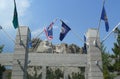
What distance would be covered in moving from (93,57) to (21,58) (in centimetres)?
502

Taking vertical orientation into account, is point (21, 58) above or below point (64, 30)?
below

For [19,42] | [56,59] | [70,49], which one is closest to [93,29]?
Answer: [19,42]

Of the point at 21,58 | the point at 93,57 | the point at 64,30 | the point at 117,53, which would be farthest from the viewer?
the point at 117,53

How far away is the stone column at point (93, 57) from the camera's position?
1938 cm

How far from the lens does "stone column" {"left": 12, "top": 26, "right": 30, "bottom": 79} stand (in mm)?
19078

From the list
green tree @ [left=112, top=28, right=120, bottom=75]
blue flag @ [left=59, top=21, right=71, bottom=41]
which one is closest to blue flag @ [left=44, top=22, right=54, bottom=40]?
blue flag @ [left=59, top=21, right=71, bottom=41]

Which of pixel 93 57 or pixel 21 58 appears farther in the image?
pixel 93 57

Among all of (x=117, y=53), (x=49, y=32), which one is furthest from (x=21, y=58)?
(x=117, y=53)

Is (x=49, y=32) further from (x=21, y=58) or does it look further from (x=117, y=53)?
(x=117, y=53)

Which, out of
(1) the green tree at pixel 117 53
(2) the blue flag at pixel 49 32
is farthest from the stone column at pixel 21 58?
(1) the green tree at pixel 117 53

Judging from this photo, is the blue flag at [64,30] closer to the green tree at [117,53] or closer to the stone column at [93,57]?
the stone column at [93,57]

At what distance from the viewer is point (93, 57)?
19750mm

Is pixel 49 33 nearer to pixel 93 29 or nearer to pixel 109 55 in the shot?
pixel 93 29

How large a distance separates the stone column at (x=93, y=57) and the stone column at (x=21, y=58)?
4481 millimetres
